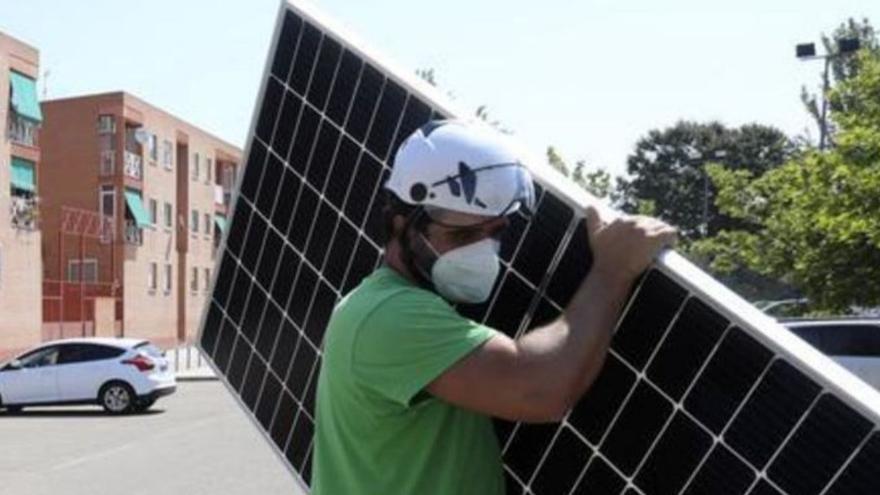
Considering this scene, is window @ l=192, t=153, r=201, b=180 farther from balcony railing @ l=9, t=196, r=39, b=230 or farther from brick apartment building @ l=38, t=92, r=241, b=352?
balcony railing @ l=9, t=196, r=39, b=230

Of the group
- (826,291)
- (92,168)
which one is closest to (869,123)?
(826,291)

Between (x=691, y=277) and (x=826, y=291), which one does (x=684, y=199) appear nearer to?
(x=826, y=291)

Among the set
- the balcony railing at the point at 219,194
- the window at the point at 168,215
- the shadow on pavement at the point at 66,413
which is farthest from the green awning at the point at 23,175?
the balcony railing at the point at 219,194

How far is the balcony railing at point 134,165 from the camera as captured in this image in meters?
56.4

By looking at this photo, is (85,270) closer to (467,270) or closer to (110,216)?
(110,216)

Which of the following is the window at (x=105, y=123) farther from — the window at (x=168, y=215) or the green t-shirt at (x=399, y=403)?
the green t-shirt at (x=399, y=403)

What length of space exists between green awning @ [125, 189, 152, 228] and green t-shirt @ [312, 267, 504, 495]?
5543 cm

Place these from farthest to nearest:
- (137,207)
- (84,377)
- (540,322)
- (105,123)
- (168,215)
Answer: (168,215) → (137,207) → (105,123) → (84,377) → (540,322)

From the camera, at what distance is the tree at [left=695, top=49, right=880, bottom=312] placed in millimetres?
16859

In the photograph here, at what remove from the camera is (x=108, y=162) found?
184ft

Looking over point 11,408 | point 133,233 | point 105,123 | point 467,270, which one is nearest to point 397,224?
point 467,270

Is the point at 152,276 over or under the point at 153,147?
under

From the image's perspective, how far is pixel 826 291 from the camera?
1841 cm

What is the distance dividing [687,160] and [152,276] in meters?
41.0
